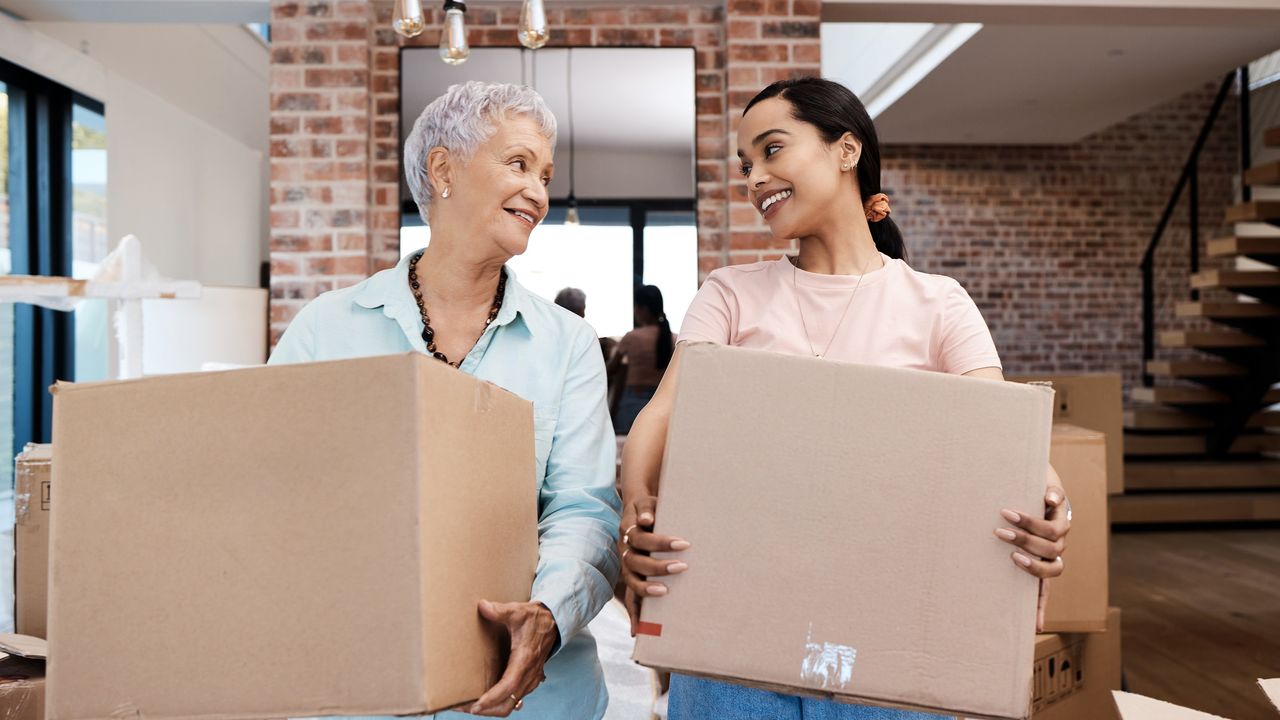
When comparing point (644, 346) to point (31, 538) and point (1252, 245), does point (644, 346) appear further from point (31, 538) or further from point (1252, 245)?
point (1252, 245)

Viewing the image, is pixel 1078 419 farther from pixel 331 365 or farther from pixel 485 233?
pixel 331 365

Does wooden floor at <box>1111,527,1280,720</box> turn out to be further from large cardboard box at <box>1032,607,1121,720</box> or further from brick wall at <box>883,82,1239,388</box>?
brick wall at <box>883,82,1239,388</box>

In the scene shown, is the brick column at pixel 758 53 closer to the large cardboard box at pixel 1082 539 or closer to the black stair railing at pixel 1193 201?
the large cardboard box at pixel 1082 539

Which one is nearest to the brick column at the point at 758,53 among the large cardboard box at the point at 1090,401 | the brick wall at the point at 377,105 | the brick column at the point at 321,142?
the brick wall at the point at 377,105

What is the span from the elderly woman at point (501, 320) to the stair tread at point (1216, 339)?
18.9ft

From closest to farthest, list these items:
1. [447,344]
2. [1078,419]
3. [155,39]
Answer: [447,344]
[1078,419]
[155,39]

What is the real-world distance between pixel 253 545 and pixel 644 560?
315mm

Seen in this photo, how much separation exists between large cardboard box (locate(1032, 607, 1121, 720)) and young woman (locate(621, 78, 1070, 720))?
1188 millimetres

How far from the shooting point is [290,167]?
315 centimetres

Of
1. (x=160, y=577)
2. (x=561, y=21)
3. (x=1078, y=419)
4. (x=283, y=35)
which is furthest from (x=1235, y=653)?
(x=283, y=35)

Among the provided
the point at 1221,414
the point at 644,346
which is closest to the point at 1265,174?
the point at 1221,414

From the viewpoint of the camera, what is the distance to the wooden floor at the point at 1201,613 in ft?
8.71

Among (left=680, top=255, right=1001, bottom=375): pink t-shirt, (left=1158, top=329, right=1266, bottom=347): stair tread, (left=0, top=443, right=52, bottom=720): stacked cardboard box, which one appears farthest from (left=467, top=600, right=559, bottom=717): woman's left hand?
(left=1158, top=329, right=1266, bottom=347): stair tread

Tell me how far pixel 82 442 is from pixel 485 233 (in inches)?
20.3
